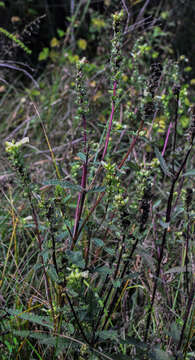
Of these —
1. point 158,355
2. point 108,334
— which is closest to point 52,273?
point 108,334

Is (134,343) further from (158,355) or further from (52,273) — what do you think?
(52,273)

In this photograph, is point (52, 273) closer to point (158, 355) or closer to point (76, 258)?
point (76, 258)

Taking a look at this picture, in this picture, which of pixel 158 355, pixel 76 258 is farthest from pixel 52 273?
pixel 158 355

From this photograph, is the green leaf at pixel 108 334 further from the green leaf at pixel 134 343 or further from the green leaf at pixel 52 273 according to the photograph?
the green leaf at pixel 52 273

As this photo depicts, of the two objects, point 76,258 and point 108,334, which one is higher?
point 76,258

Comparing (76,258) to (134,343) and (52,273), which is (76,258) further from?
(134,343)

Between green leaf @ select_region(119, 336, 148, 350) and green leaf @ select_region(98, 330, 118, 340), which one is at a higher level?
green leaf @ select_region(98, 330, 118, 340)

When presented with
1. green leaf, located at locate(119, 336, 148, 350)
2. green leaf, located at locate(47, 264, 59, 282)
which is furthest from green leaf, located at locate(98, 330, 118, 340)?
green leaf, located at locate(47, 264, 59, 282)

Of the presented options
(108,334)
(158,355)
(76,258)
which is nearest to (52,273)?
(76,258)

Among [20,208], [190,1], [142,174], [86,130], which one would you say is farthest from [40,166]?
[190,1]

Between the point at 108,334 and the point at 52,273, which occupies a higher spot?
the point at 52,273

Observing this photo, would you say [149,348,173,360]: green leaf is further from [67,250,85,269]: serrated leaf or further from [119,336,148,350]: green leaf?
[67,250,85,269]: serrated leaf

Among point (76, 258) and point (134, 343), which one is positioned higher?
point (76, 258)

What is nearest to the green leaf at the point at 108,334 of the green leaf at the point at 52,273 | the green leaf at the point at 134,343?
the green leaf at the point at 134,343
